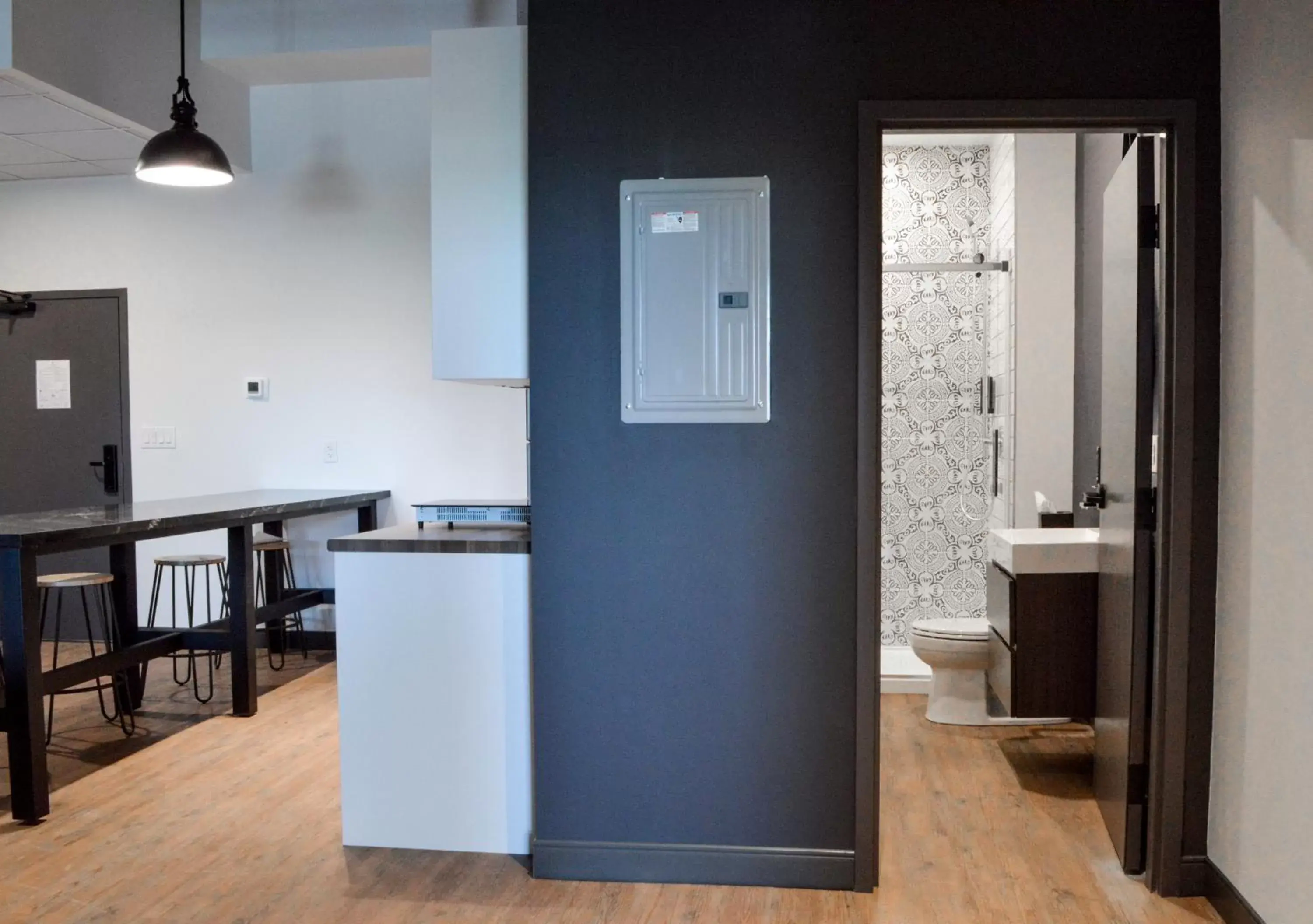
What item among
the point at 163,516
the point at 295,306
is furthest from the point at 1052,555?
the point at 295,306

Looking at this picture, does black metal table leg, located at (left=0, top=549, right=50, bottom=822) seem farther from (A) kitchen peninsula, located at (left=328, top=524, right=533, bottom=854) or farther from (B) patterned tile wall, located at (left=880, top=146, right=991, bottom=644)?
(B) patterned tile wall, located at (left=880, top=146, right=991, bottom=644)

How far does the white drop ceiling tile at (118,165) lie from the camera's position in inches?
205

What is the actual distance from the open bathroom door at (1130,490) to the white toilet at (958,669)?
1.05 meters

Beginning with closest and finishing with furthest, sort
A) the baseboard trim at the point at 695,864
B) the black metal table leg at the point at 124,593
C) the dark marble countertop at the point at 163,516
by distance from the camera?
the baseboard trim at the point at 695,864 < the dark marble countertop at the point at 163,516 < the black metal table leg at the point at 124,593

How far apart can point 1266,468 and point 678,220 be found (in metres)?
1.50

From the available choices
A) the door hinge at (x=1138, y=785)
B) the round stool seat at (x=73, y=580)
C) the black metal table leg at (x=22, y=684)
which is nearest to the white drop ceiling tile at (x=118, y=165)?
the round stool seat at (x=73, y=580)

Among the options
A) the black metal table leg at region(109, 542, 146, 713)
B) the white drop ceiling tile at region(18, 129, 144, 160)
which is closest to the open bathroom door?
the black metal table leg at region(109, 542, 146, 713)

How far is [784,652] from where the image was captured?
260 centimetres

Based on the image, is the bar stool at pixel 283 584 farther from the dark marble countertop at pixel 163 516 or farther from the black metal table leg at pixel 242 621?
the black metal table leg at pixel 242 621

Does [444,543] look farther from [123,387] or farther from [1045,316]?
[123,387]

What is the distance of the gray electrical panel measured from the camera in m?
2.56

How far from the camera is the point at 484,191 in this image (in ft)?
8.96

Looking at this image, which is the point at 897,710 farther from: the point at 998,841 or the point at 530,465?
the point at 530,465

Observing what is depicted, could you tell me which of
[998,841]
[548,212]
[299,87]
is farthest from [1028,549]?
[299,87]
